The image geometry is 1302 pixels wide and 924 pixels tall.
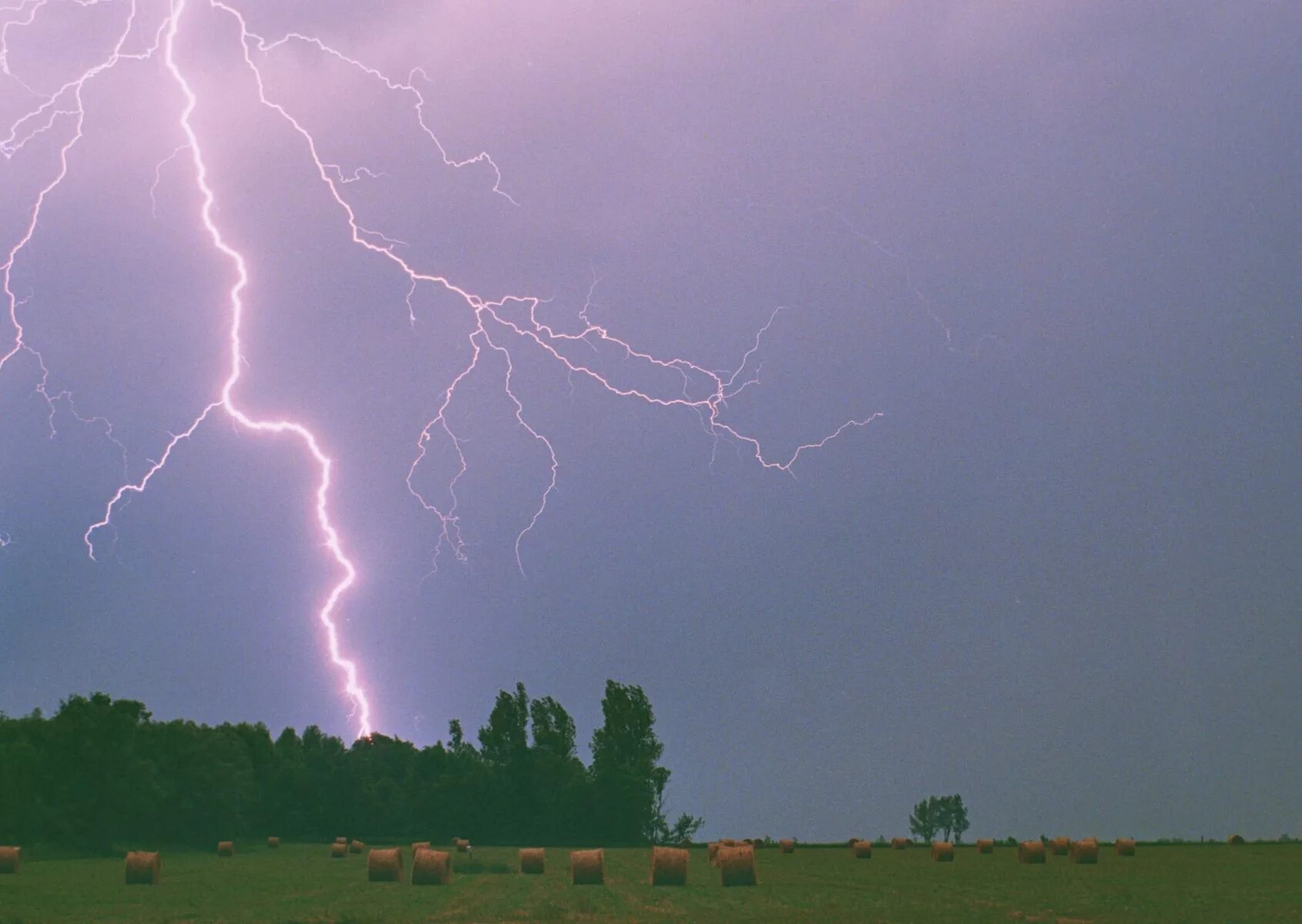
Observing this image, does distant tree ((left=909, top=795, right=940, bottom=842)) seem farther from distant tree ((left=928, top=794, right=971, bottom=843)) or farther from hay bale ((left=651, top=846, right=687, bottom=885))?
hay bale ((left=651, top=846, right=687, bottom=885))

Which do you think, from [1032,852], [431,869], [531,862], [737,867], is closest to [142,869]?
[431,869]

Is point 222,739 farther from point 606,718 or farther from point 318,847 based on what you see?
point 606,718

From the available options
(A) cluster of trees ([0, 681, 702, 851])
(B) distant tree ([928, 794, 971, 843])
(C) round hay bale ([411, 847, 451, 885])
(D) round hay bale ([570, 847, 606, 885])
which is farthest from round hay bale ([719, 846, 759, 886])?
(B) distant tree ([928, 794, 971, 843])

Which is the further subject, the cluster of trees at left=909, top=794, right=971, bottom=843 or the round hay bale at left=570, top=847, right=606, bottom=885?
the cluster of trees at left=909, top=794, right=971, bottom=843

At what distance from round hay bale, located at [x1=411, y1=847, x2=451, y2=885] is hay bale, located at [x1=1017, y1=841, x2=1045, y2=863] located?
45.6 feet

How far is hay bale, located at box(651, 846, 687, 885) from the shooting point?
2336 cm

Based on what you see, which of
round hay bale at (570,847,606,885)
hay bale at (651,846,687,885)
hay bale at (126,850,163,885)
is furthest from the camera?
hay bale at (126,850,163,885)

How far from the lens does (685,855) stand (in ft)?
78.4

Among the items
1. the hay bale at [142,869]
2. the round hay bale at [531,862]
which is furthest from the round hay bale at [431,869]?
the hay bale at [142,869]

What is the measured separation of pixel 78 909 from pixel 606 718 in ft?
161

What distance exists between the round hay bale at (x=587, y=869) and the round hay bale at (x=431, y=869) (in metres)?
2.34

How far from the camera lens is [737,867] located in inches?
904

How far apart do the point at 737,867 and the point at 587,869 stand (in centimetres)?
285

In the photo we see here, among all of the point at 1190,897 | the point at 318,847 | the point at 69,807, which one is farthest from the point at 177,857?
the point at 1190,897
